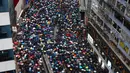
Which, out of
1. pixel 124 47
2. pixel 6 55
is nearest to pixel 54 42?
pixel 124 47

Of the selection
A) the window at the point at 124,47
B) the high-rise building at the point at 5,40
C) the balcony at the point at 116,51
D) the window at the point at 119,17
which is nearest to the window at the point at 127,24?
the window at the point at 119,17

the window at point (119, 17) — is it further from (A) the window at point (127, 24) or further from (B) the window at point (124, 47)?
(B) the window at point (124, 47)

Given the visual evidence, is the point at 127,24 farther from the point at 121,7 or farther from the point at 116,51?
the point at 116,51

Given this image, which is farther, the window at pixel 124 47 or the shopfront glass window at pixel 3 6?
the window at pixel 124 47

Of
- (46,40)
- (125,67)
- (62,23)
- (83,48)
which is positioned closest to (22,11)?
(62,23)

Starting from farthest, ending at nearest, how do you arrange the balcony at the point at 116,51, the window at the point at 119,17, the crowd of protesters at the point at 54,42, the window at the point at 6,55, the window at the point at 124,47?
the crowd of protesters at the point at 54,42
the window at the point at 119,17
the balcony at the point at 116,51
the window at the point at 124,47
the window at the point at 6,55

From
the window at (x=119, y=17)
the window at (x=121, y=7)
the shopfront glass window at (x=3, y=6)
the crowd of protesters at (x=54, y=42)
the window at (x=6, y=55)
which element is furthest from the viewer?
the crowd of protesters at (x=54, y=42)
